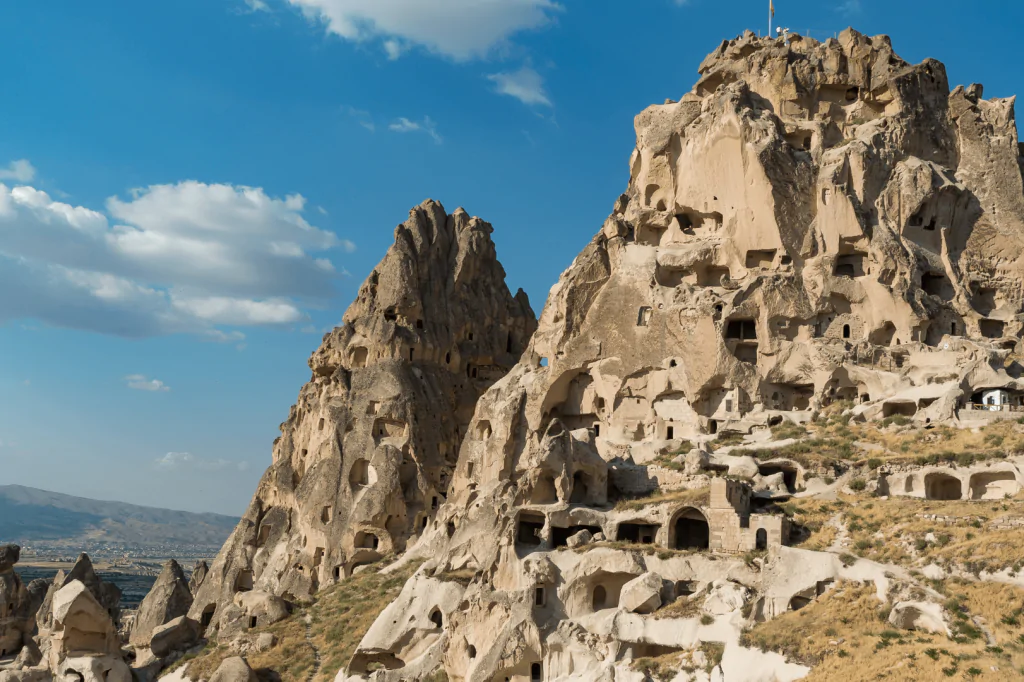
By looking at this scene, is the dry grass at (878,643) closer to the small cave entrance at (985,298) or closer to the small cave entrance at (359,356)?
the small cave entrance at (985,298)

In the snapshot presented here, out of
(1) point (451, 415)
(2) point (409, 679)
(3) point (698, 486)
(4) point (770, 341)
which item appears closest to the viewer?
(2) point (409, 679)

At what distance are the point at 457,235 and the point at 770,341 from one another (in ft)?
88.0

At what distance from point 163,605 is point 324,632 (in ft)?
49.3

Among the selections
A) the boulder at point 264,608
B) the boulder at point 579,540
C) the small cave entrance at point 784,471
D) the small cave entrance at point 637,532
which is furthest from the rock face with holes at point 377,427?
the small cave entrance at point 784,471

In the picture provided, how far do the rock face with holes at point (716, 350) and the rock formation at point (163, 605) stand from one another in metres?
16.7

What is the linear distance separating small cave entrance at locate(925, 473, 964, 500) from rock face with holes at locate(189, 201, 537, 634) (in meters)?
23.9

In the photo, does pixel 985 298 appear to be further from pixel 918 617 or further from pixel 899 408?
pixel 918 617

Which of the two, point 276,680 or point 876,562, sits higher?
point 876,562

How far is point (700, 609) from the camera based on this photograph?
3662cm

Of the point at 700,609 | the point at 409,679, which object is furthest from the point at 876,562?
the point at 409,679

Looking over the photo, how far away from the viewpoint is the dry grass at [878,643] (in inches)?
1114

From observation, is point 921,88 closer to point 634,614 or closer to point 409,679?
point 634,614

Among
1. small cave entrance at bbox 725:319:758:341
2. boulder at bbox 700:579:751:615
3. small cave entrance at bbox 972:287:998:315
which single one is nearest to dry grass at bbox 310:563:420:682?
boulder at bbox 700:579:751:615

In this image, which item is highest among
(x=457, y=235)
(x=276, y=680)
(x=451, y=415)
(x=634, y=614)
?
(x=457, y=235)
